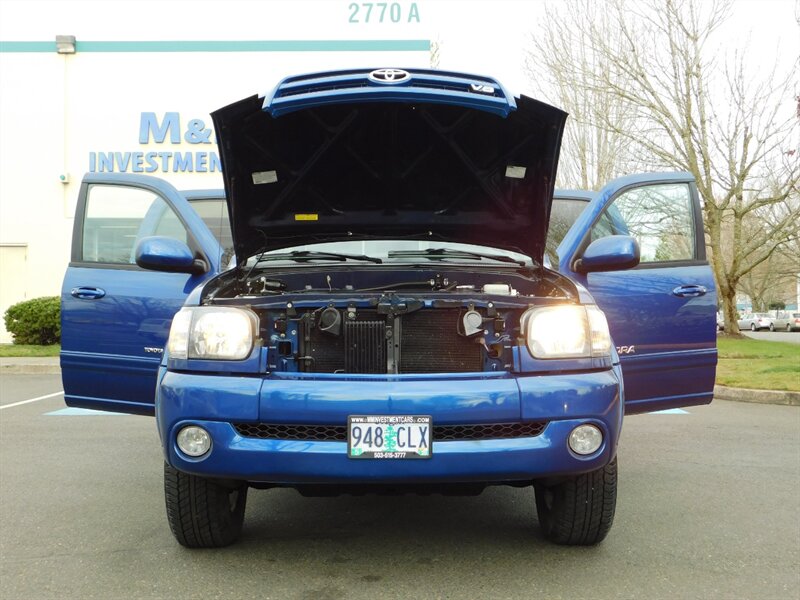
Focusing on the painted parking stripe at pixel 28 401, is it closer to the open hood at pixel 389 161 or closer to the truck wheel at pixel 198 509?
the open hood at pixel 389 161

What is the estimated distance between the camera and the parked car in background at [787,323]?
50.9 m

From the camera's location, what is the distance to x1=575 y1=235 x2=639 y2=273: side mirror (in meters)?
3.79

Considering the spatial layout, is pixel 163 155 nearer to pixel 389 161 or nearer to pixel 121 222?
pixel 121 222

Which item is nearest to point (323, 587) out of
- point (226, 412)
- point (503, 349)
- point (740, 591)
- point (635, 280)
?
point (226, 412)

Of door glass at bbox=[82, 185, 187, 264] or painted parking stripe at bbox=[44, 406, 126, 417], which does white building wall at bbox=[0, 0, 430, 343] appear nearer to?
painted parking stripe at bbox=[44, 406, 126, 417]

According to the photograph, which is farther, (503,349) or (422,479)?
(503,349)

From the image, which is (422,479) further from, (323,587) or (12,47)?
(12,47)

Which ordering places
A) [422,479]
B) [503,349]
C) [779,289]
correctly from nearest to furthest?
[422,479], [503,349], [779,289]

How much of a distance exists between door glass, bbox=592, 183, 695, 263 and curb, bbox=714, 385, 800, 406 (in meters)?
4.21

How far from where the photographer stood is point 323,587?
2.83 m

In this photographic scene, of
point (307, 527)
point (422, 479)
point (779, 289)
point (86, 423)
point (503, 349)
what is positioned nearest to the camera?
point (422, 479)

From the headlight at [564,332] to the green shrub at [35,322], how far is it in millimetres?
13954

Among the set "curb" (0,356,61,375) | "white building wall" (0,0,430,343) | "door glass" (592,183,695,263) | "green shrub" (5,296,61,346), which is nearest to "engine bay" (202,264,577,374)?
"door glass" (592,183,695,263)

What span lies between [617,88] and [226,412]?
17.2 metres
